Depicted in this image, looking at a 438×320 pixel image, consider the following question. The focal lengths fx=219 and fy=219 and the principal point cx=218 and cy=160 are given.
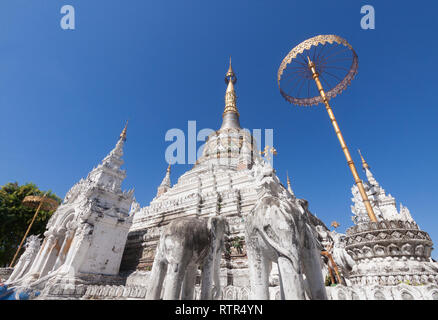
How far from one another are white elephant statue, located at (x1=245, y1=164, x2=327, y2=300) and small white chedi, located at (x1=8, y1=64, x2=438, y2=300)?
2 cm

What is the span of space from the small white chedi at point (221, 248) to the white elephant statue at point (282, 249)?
0.02m

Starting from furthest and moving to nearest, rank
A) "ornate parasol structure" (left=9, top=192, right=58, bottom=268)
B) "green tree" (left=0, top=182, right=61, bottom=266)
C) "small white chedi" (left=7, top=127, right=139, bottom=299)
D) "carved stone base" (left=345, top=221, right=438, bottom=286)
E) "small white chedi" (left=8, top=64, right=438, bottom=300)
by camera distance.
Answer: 1. "green tree" (left=0, top=182, right=61, bottom=266)
2. "ornate parasol structure" (left=9, top=192, right=58, bottom=268)
3. "small white chedi" (left=7, top=127, right=139, bottom=299)
4. "carved stone base" (left=345, top=221, right=438, bottom=286)
5. "small white chedi" (left=8, top=64, right=438, bottom=300)

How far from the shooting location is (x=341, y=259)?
384 inches

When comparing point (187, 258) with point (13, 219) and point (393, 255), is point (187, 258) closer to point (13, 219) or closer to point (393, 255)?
point (393, 255)

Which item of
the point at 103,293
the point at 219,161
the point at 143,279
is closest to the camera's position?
the point at 103,293

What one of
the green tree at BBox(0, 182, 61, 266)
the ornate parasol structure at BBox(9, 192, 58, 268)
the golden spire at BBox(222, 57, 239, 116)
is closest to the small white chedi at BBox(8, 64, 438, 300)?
the ornate parasol structure at BBox(9, 192, 58, 268)

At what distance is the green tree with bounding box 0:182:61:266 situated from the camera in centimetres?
2569

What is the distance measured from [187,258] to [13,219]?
31395mm

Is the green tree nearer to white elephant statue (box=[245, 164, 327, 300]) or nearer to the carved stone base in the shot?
white elephant statue (box=[245, 164, 327, 300])
